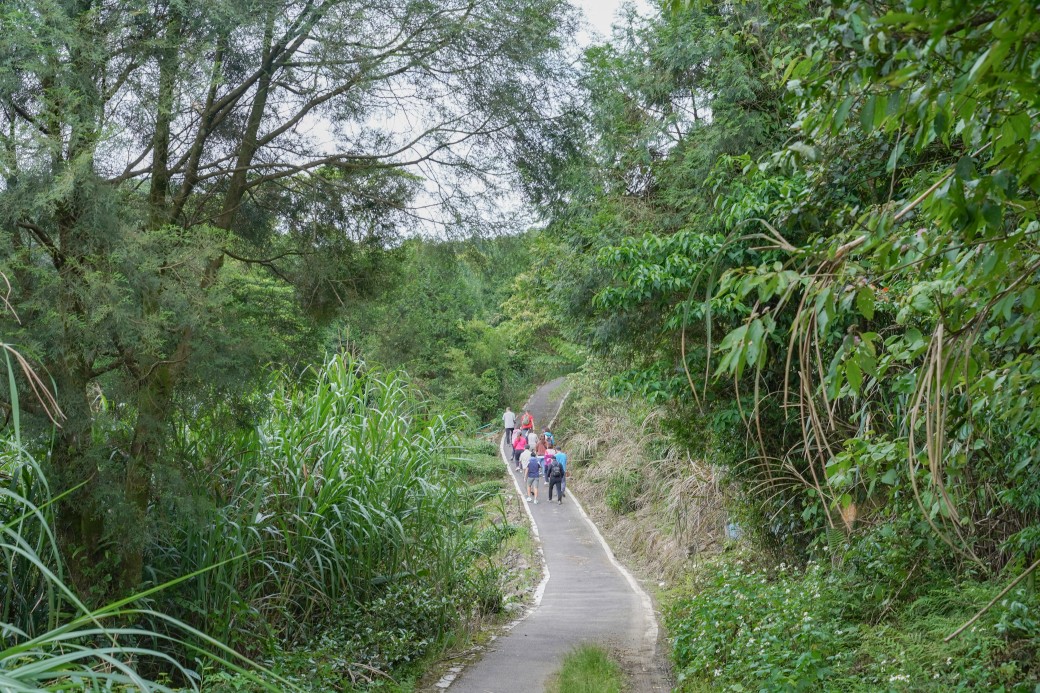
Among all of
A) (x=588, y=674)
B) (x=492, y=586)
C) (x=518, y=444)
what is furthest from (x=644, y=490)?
(x=588, y=674)

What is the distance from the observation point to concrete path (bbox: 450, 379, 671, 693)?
7.23 m

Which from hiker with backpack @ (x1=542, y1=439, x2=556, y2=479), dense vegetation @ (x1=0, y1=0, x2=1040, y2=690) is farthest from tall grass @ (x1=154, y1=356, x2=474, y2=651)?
hiker with backpack @ (x1=542, y1=439, x2=556, y2=479)

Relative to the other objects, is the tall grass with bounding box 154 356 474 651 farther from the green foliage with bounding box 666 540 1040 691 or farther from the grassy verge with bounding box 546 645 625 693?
the green foliage with bounding box 666 540 1040 691

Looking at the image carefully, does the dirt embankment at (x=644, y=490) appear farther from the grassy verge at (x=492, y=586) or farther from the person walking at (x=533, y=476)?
the grassy verge at (x=492, y=586)

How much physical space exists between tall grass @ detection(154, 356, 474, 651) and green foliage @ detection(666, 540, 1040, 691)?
2.51m

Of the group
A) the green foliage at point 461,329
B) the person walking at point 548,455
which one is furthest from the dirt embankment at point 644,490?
the green foliage at point 461,329

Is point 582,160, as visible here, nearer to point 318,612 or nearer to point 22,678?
point 318,612

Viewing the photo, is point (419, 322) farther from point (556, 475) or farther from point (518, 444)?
point (518, 444)

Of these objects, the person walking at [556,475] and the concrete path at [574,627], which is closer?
the concrete path at [574,627]

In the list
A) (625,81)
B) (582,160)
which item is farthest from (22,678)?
(625,81)

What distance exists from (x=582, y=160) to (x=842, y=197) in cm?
237

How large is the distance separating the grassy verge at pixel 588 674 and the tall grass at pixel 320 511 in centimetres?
140

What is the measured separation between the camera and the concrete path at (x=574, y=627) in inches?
285

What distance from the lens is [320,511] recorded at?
24.2 ft
